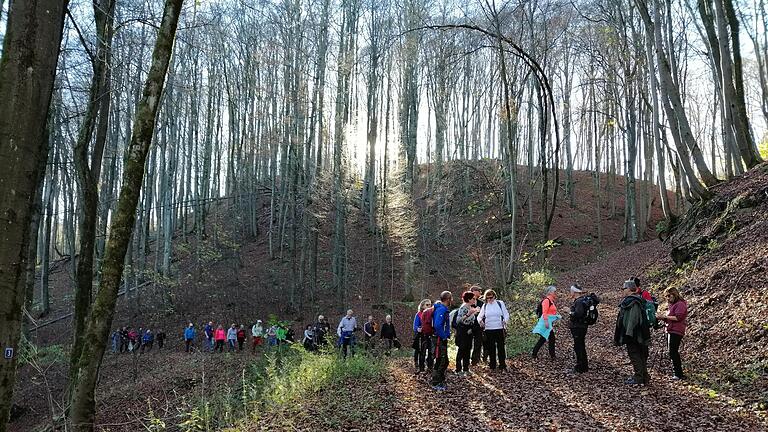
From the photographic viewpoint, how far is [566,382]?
768 cm

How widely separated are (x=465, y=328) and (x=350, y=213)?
21.7 metres

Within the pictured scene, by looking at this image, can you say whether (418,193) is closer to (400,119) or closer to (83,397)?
(400,119)

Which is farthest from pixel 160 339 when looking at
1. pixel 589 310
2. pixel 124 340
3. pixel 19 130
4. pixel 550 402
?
pixel 19 130

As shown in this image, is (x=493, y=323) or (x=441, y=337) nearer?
(x=441, y=337)

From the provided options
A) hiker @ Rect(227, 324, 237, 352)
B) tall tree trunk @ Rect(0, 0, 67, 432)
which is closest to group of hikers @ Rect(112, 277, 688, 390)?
tall tree trunk @ Rect(0, 0, 67, 432)

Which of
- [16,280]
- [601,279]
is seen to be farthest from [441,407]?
[601,279]

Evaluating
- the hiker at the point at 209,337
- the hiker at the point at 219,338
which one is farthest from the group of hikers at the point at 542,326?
the hiker at the point at 209,337

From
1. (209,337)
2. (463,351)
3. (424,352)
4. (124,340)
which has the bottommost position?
(124,340)

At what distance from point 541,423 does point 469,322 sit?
2557 mm

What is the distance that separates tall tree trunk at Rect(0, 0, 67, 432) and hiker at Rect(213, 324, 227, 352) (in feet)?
55.6

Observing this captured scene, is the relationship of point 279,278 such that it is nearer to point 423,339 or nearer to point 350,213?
point 350,213

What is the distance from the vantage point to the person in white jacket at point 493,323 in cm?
868

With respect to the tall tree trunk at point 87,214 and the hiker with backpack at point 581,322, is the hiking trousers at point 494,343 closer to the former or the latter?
the hiker with backpack at point 581,322

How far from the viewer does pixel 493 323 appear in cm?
867
